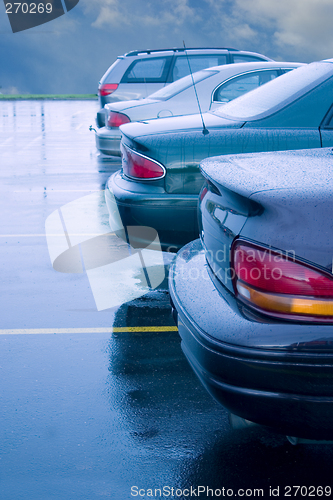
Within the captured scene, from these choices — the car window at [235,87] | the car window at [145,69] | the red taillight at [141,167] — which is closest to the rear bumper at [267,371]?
the red taillight at [141,167]

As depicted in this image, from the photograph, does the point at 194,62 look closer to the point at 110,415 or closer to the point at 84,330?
the point at 84,330

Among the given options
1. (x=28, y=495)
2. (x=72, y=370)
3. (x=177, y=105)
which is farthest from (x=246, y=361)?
(x=177, y=105)

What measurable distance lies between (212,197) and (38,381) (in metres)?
1.54

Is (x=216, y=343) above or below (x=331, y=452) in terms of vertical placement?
above

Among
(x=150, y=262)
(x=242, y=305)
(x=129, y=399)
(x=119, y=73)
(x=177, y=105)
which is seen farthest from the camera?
(x=119, y=73)

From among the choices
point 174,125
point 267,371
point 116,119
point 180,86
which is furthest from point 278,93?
point 180,86

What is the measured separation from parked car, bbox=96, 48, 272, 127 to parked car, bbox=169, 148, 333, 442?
34.2 feet

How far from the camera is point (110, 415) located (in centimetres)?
295

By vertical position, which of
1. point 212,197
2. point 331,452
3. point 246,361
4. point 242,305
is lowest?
point 331,452

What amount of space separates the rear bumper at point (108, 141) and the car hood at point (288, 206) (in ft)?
22.4

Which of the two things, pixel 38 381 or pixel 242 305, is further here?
pixel 38 381

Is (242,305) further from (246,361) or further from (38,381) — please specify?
(38,381)

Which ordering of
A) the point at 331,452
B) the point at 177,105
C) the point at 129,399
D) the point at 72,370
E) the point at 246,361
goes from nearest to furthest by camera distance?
1. the point at 246,361
2. the point at 331,452
3. the point at 129,399
4. the point at 72,370
5. the point at 177,105

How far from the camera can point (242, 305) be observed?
2.20 m
